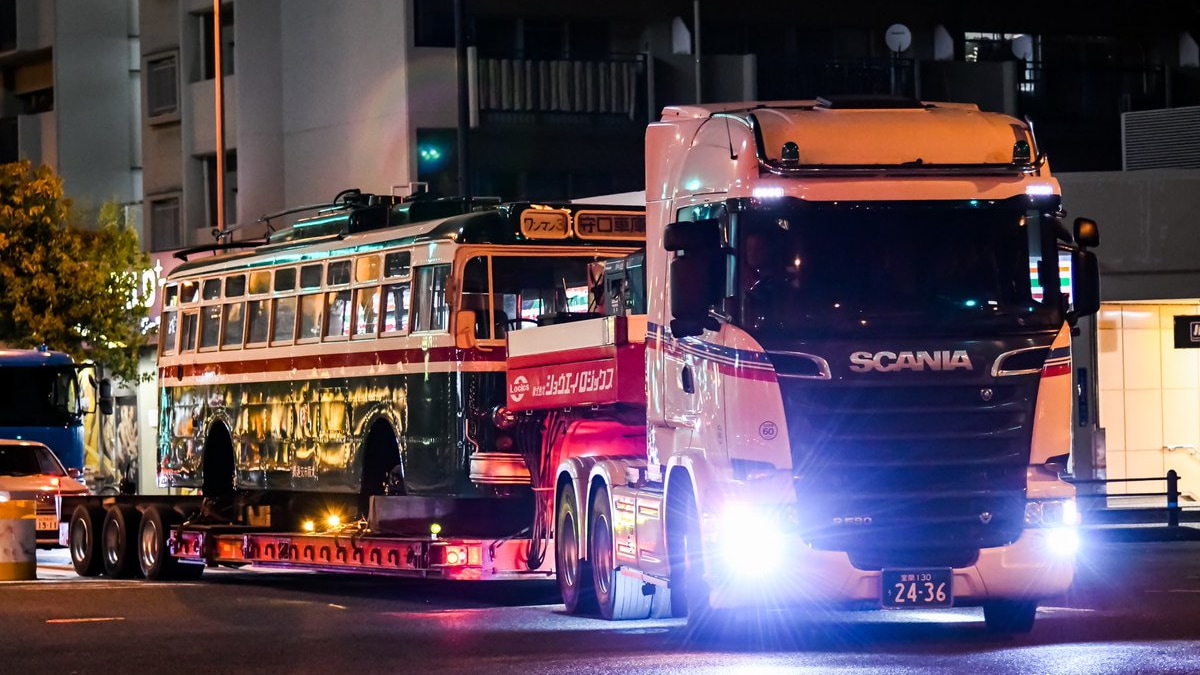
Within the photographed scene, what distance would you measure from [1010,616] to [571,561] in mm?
4135

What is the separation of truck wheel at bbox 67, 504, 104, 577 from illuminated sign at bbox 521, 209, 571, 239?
898 cm

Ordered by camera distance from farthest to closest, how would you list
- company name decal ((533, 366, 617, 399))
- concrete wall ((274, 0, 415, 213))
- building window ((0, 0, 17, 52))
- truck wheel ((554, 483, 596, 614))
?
building window ((0, 0, 17, 52)), concrete wall ((274, 0, 415, 213)), truck wheel ((554, 483, 596, 614)), company name decal ((533, 366, 617, 399))

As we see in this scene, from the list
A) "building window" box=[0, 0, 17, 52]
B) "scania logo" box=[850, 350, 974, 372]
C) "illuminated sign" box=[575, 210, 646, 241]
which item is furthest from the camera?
"building window" box=[0, 0, 17, 52]

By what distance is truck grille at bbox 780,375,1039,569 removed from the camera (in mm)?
15000

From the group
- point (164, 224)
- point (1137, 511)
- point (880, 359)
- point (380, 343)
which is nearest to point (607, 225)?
point (380, 343)

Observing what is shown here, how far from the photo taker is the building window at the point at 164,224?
5081 cm

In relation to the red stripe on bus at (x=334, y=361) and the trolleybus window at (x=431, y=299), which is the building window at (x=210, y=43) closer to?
the red stripe on bus at (x=334, y=361)

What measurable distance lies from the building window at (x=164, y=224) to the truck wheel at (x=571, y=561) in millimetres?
32776

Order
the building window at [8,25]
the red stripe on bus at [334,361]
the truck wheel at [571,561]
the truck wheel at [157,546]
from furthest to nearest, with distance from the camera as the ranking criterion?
the building window at [8,25] → the truck wheel at [157,546] → the red stripe on bus at [334,361] → the truck wheel at [571,561]

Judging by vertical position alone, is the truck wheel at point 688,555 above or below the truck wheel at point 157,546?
above

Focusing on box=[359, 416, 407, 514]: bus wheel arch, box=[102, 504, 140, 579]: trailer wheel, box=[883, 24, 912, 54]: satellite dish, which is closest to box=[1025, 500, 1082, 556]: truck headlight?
box=[359, 416, 407, 514]: bus wheel arch

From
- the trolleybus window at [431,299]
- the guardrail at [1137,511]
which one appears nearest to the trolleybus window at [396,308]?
the trolleybus window at [431,299]

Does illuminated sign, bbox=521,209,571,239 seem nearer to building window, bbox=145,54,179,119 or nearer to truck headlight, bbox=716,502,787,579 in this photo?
truck headlight, bbox=716,502,787,579

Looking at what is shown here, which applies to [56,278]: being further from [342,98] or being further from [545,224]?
[545,224]
